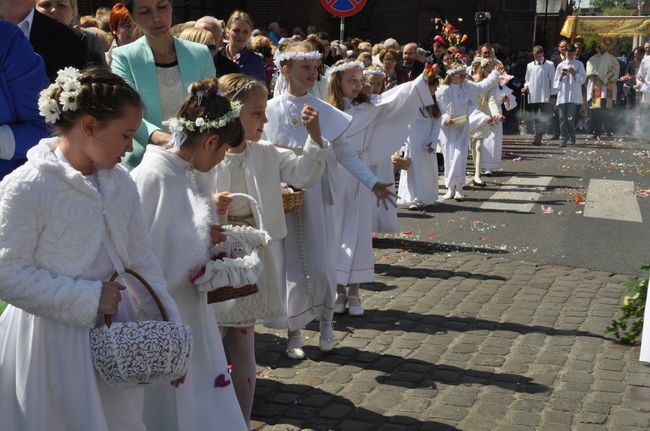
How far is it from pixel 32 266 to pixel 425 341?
4385mm

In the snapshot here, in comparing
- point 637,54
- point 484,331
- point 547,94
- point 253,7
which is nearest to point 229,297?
point 484,331

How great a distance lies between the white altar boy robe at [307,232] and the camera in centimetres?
673

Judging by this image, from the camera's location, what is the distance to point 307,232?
673 cm

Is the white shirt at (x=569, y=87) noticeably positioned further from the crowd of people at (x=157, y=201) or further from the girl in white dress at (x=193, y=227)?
the girl in white dress at (x=193, y=227)

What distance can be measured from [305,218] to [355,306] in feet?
5.40

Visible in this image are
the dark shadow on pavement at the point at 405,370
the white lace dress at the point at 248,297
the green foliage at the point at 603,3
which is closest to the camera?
the white lace dress at the point at 248,297

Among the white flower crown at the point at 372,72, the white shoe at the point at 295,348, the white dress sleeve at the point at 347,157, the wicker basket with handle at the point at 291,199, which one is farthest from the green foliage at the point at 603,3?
the wicker basket with handle at the point at 291,199

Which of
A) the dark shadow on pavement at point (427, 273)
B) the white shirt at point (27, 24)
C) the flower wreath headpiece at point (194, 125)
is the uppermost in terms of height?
the white shirt at point (27, 24)

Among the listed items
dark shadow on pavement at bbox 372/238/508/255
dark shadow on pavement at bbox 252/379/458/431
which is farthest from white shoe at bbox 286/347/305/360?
dark shadow on pavement at bbox 372/238/508/255

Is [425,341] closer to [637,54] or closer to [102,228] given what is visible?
[102,228]

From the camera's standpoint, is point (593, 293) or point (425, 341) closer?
point (425, 341)

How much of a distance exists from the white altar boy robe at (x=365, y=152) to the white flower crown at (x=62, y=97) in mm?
4783

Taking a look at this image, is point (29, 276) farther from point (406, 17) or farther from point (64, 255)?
point (406, 17)

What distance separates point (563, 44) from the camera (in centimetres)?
2700
